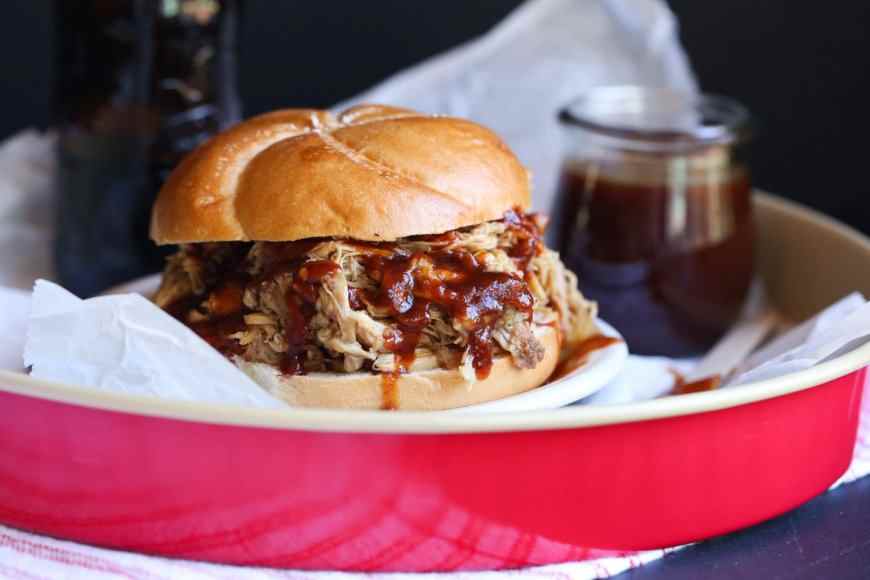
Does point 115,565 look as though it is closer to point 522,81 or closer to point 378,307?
point 378,307

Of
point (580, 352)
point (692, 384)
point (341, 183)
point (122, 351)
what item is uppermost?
point (341, 183)

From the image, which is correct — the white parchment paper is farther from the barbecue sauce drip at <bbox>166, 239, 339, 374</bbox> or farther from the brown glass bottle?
the brown glass bottle

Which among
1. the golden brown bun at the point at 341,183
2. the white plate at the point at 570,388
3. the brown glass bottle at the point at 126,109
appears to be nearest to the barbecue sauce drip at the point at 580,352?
the white plate at the point at 570,388

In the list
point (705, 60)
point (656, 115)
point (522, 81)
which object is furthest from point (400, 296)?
point (705, 60)

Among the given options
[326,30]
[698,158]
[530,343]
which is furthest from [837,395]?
[326,30]

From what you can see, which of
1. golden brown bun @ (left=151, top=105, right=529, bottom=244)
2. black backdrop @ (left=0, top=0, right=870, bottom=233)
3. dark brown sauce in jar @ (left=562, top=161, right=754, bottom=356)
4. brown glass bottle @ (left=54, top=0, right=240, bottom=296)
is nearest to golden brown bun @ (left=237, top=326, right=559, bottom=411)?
golden brown bun @ (left=151, top=105, right=529, bottom=244)

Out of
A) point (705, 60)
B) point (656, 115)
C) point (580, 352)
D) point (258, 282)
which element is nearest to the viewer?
point (258, 282)

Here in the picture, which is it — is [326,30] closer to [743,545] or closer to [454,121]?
[454,121]
